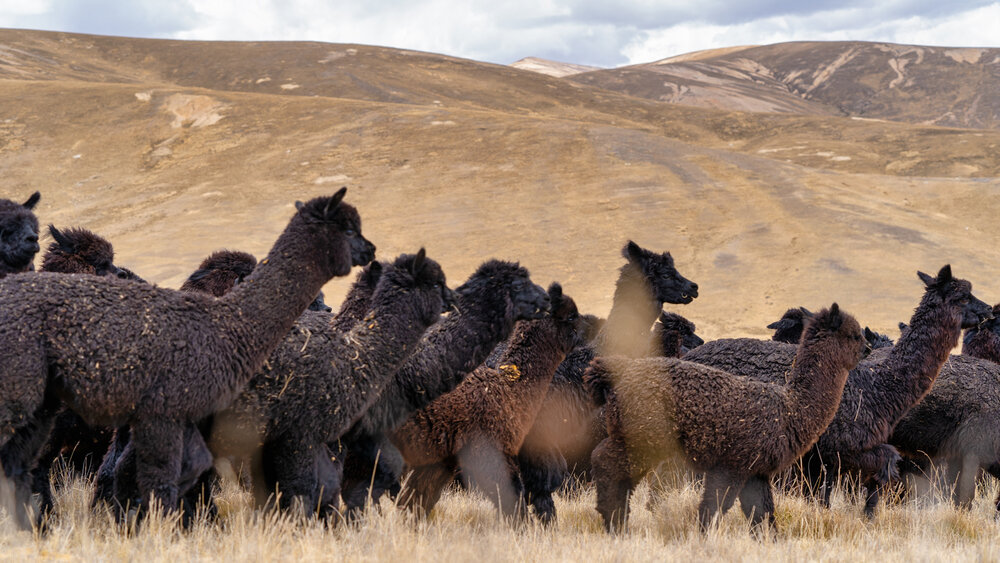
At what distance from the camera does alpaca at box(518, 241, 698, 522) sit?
7035mm

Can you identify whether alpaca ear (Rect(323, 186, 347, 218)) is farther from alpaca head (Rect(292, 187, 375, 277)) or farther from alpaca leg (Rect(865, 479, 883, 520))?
alpaca leg (Rect(865, 479, 883, 520))

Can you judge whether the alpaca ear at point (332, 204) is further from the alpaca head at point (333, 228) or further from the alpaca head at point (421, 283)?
the alpaca head at point (421, 283)

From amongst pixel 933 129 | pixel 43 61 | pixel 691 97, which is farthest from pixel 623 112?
pixel 43 61

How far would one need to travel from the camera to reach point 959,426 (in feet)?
27.0

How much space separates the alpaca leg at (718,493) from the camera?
252 inches

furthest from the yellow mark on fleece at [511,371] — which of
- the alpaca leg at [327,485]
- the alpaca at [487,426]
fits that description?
the alpaca leg at [327,485]

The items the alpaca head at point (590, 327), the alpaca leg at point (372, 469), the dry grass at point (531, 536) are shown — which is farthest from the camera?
the alpaca head at point (590, 327)

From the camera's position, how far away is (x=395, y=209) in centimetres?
3453

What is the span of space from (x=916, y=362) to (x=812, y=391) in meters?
1.49

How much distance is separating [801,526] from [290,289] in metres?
4.20

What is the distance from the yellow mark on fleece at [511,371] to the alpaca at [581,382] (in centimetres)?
66

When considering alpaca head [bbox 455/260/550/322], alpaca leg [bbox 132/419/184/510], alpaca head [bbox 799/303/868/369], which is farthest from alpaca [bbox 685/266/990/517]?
alpaca leg [bbox 132/419/184/510]

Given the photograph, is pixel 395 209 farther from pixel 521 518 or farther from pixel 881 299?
pixel 521 518

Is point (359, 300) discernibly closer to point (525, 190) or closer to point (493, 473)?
point (493, 473)
